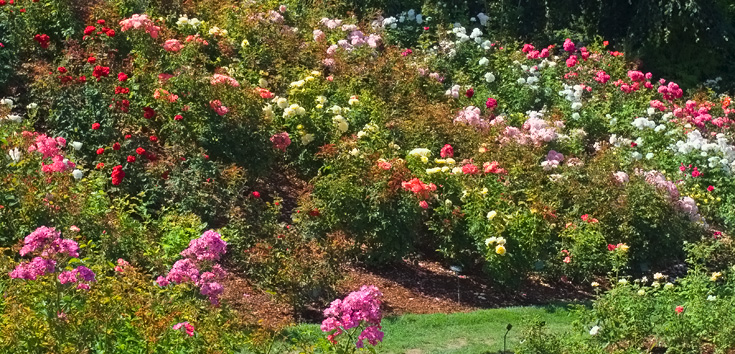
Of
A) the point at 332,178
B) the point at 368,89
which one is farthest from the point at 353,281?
the point at 368,89

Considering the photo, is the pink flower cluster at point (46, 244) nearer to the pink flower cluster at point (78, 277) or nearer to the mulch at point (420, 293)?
the pink flower cluster at point (78, 277)

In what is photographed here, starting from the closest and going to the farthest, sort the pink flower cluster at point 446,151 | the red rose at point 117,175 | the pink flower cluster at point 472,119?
the red rose at point 117,175
the pink flower cluster at point 446,151
the pink flower cluster at point 472,119

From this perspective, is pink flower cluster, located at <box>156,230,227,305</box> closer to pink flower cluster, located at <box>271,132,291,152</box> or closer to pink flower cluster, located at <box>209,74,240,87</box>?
pink flower cluster, located at <box>271,132,291,152</box>

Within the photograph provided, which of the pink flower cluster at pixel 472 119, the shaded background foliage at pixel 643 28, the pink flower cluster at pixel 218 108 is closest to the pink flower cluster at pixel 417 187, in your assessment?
the pink flower cluster at pixel 218 108

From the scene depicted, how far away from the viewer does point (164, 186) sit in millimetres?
8125

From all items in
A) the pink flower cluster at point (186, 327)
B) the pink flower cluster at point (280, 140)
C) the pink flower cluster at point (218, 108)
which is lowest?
the pink flower cluster at point (280, 140)

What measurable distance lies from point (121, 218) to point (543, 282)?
375cm

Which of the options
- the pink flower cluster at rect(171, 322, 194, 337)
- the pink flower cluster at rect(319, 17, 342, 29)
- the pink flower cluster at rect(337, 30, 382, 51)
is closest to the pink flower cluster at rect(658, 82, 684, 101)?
the pink flower cluster at rect(337, 30, 382, 51)

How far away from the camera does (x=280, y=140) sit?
8938 mm

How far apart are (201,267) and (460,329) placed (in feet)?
7.10

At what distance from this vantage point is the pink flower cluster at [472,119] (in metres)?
10.2

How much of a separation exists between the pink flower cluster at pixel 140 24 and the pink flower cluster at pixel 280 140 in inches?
67.8

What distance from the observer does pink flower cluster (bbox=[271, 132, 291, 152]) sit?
29.3 feet

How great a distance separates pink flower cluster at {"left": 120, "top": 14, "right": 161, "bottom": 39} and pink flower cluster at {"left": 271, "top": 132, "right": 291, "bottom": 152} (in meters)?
1.72
